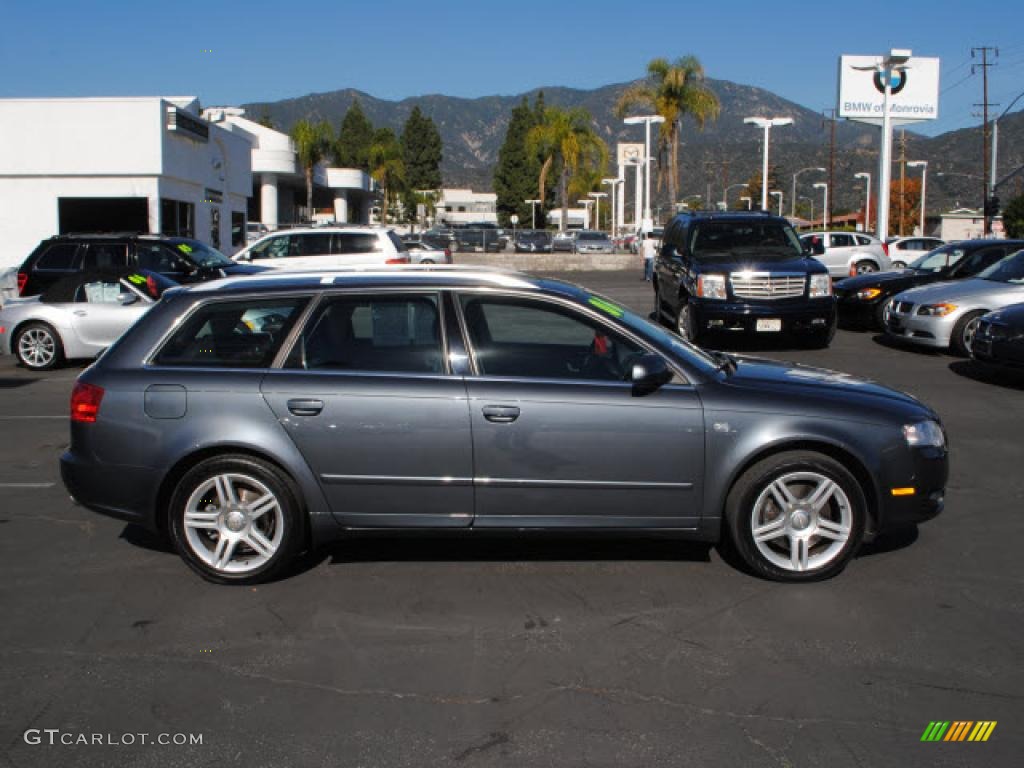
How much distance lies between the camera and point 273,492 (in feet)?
17.2

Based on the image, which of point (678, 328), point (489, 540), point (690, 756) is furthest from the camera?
point (678, 328)

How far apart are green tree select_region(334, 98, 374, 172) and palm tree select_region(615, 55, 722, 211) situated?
4744 cm

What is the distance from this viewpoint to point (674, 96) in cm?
4991

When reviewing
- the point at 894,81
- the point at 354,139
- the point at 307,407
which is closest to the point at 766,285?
the point at 307,407

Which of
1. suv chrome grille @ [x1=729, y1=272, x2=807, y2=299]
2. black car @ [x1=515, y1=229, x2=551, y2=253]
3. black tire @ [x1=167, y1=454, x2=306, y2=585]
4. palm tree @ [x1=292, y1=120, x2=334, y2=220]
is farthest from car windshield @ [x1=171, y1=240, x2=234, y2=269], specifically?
palm tree @ [x1=292, y1=120, x2=334, y2=220]

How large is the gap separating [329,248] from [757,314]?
946 cm

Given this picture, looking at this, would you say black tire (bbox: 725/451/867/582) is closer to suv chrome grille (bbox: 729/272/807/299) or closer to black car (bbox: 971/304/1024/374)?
black car (bbox: 971/304/1024/374)

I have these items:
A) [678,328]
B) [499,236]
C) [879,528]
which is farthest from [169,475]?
[499,236]

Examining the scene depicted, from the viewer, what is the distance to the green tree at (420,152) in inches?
3809

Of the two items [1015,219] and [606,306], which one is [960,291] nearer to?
[606,306]

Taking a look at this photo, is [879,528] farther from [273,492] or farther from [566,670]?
[273,492]

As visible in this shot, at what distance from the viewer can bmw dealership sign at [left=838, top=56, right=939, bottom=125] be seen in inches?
1750

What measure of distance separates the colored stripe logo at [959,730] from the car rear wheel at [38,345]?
41.5 ft

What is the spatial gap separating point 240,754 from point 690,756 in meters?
1.59
